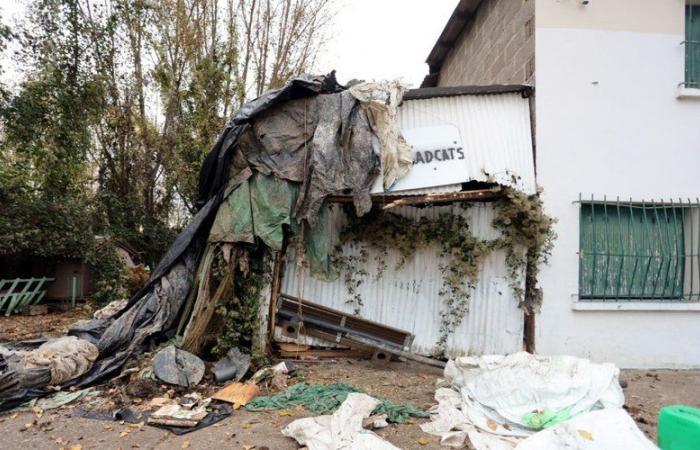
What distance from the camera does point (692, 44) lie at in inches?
219

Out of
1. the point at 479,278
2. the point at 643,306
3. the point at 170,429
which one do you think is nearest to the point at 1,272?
the point at 170,429

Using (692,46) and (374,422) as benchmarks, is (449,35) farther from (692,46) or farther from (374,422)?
(374,422)

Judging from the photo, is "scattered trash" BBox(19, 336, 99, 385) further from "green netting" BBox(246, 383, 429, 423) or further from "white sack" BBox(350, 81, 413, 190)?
"white sack" BBox(350, 81, 413, 190)

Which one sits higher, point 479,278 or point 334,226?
point 334,226

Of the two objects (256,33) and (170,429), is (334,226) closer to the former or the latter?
(170,429)

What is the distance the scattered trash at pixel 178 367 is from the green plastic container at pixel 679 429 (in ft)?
13.4

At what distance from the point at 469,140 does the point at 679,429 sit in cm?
361

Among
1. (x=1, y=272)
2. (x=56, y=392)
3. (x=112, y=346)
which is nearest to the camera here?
(x=56, y=392)

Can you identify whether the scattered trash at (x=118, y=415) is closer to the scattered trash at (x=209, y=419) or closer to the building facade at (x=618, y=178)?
the scattered trash at (x=209, y=419)

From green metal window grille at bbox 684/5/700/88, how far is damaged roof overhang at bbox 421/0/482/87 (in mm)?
3016

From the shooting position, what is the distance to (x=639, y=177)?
534 centimetres

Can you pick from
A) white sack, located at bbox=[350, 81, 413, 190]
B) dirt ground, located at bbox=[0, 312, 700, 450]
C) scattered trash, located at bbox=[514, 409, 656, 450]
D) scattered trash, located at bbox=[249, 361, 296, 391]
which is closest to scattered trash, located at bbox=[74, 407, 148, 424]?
dirt ground, located at bbox=[0, 312, 700, 450]

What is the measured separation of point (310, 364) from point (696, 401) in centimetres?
442

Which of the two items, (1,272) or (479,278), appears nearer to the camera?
(479,278)
